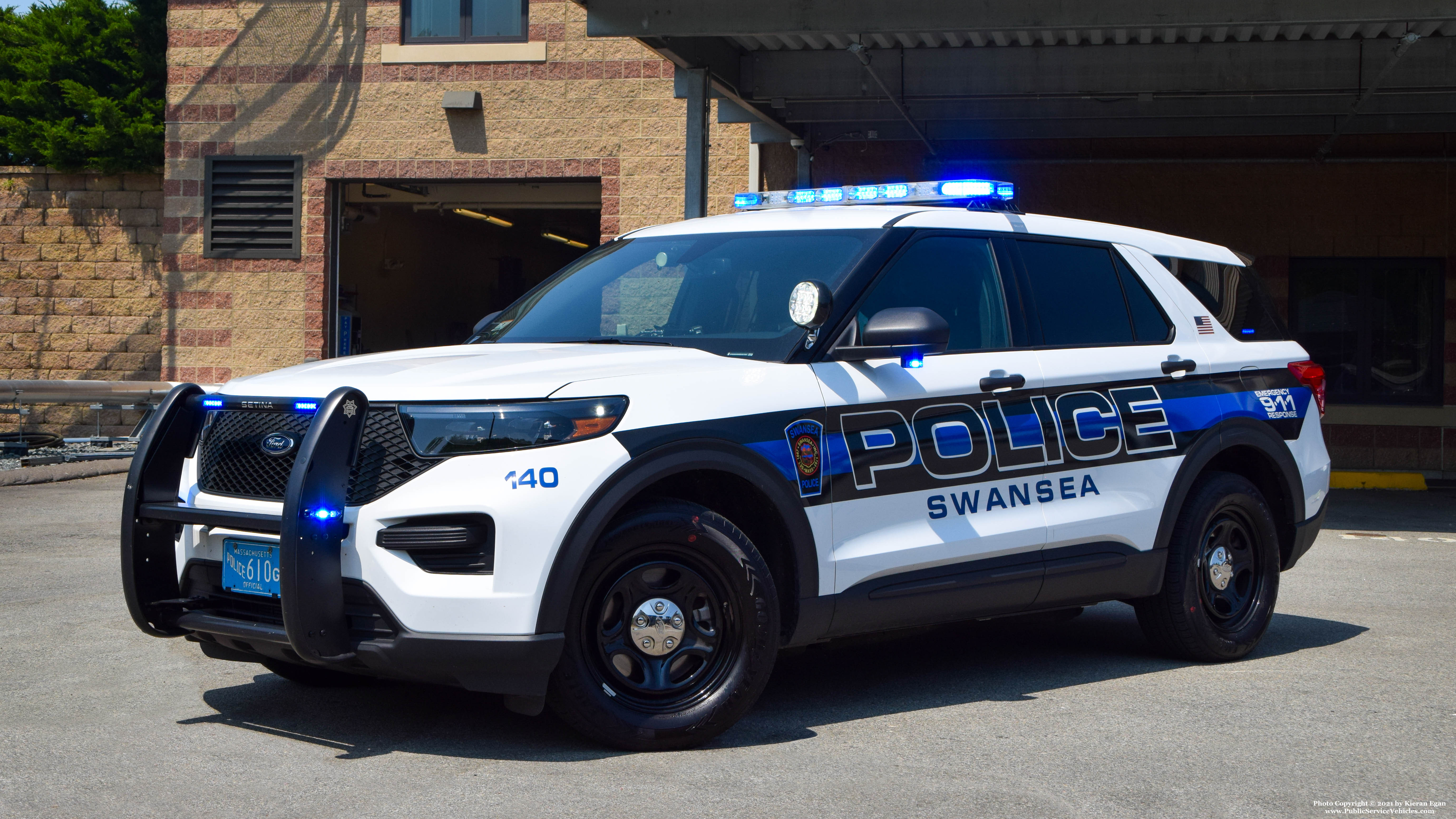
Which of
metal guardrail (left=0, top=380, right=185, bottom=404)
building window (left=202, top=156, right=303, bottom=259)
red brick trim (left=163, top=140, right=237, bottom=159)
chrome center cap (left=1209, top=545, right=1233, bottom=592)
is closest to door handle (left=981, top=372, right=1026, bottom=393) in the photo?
chrome center cap (left=1209, top=545, right=1233, bottom=592)

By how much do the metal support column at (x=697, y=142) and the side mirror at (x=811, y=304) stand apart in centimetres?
763

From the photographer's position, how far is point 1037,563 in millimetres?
5523

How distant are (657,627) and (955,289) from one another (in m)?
1.88

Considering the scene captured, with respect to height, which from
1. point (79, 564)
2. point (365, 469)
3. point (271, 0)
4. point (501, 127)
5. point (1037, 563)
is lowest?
point (79, 564)

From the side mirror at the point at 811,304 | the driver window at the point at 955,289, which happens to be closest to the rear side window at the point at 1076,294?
the driver window at the point at 955,289

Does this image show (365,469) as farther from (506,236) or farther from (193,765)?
(506,236)

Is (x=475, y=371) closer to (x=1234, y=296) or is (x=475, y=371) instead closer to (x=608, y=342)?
(x=608, y=342)

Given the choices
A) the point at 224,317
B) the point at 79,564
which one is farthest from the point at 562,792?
the point at 224,317

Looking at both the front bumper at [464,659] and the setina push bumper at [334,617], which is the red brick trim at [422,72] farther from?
the front bumper at [464,659]

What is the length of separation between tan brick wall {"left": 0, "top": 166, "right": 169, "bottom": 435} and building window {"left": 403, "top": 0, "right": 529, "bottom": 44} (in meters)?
5.81

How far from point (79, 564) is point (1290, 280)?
44.3 ft

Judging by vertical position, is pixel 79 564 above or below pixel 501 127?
below

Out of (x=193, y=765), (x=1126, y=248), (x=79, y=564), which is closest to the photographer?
(x=193, y=765)

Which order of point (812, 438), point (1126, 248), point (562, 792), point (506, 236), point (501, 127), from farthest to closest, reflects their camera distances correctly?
1. point (506, 236)
2. point (501, 127)
3. point (1126, 248)
4. point (812, 438)
5. point (562, 792)
